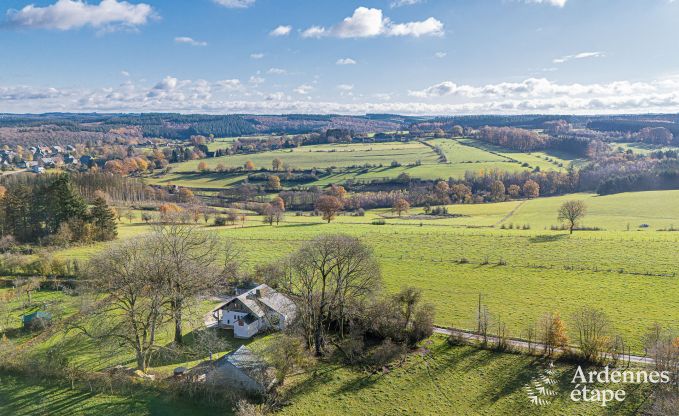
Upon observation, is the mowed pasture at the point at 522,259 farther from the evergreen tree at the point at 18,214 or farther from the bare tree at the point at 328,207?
the evergreen tree at the point at 18,214

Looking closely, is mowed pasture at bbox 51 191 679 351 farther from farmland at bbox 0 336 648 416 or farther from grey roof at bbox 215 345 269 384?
grey roof at bbox 215 345 269 384

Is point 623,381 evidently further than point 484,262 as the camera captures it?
No

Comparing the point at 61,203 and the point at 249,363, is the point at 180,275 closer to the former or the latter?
the point at 249,363

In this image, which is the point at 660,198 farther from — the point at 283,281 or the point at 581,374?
the point at 283,281

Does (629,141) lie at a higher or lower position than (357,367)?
higher

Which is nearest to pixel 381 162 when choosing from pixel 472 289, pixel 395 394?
pixel 472 289

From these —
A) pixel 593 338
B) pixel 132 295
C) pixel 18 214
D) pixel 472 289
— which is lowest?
pixel 472 289

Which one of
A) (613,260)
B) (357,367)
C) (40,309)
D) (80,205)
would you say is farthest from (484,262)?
(80,205)
